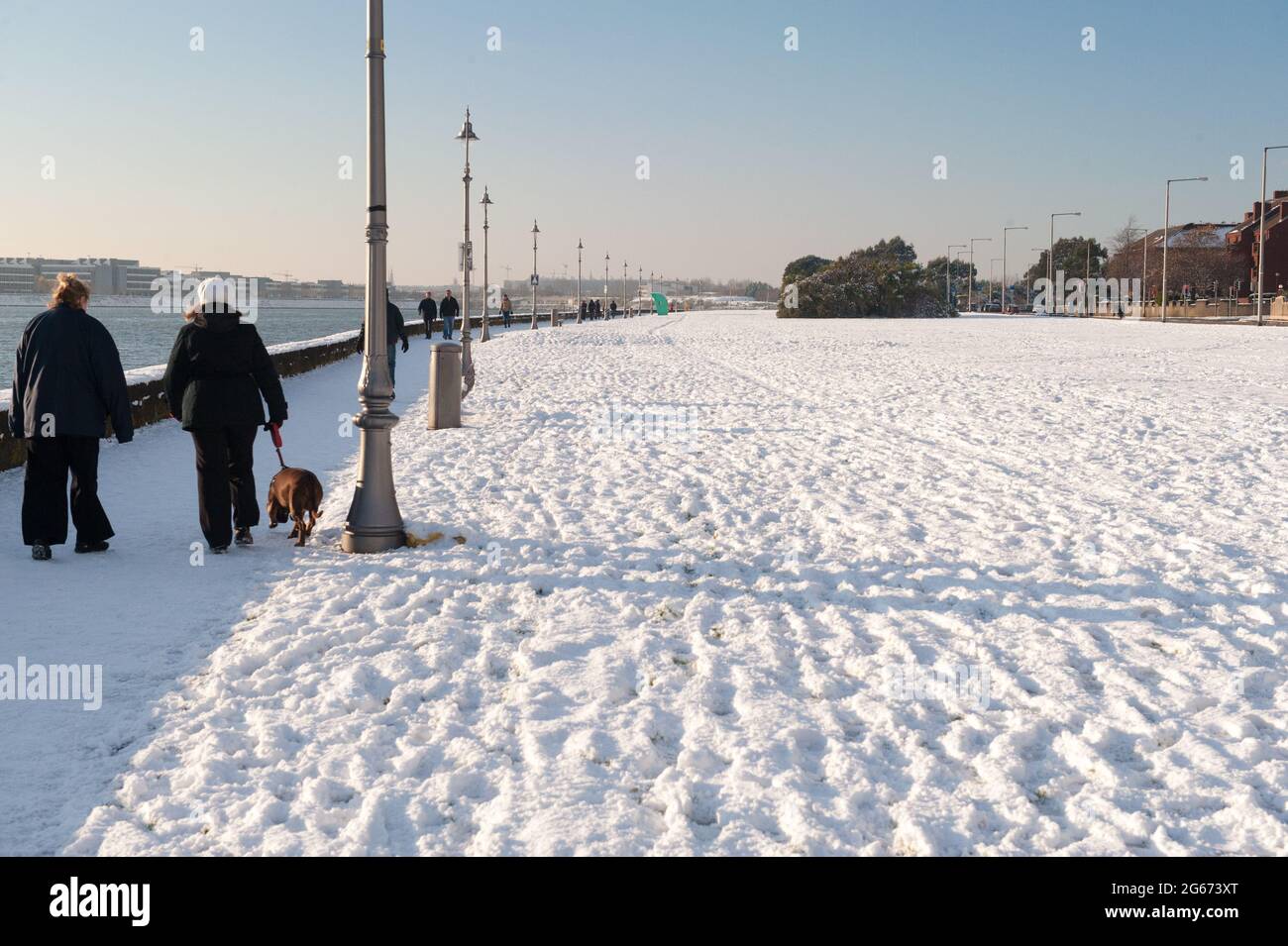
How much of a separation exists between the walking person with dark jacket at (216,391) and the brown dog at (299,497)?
1.31ft

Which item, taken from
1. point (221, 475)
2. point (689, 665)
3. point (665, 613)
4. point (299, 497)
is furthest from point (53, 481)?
point (689, 665)

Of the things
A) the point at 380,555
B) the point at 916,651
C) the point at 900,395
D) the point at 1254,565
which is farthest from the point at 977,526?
the point at 900,395

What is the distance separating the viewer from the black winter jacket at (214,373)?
7.86 meters

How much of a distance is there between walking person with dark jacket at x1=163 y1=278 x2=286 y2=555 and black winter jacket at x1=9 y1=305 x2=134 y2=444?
0.39 meters

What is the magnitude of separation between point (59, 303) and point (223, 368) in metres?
1.08

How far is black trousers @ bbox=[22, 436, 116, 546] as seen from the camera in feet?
25.0

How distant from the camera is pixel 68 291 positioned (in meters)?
7.61

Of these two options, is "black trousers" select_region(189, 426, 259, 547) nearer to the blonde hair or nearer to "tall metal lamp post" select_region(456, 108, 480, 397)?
the blonde hair

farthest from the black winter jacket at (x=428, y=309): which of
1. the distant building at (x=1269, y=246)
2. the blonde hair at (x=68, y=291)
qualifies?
the distant building at (x=1269, y=246)

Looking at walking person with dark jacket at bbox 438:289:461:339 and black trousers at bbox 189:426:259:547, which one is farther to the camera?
walking person with dark jacket at bbox 438:289:461:339

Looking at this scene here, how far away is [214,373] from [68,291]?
3.38ft

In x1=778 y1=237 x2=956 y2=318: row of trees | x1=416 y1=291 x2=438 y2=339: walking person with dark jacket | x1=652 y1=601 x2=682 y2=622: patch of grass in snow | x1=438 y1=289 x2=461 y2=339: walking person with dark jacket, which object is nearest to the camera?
x1=652 y1=601 x2=682 y2=622: patch of grass in snow

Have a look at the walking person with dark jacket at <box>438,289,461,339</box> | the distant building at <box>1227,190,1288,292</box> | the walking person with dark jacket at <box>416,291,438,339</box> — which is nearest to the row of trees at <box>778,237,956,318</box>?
the distant building at <box>1227,190,1288,292</box>

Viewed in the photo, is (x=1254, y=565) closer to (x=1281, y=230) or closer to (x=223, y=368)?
(x=223, y=368)
